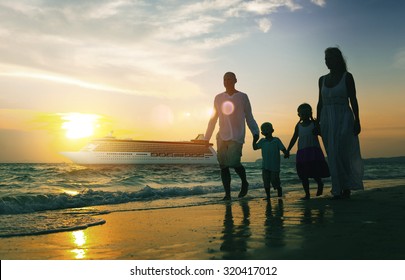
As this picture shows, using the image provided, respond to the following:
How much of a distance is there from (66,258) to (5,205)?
4.76 meters

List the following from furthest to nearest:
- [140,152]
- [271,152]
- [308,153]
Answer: [140,152] < [271,152] < [308,153]

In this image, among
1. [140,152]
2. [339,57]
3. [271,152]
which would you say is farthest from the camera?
[140,152]

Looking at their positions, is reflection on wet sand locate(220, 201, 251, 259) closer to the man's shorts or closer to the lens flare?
the man's shorts

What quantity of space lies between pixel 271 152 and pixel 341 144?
1460 millimetres

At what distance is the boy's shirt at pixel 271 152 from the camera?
704cm

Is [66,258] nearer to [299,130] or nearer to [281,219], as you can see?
[281,219]

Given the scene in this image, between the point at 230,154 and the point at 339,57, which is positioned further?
the point at 230,154

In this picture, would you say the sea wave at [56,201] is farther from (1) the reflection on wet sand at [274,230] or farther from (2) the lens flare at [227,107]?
(1) the reflection on wet sand at [274,230]

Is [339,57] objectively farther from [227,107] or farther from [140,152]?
[140,152]

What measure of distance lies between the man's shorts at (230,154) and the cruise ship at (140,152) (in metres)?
57.4

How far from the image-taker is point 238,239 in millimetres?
2932

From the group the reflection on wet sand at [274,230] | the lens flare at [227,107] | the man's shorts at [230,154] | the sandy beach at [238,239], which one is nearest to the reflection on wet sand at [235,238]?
the sandy beach at [238,239]

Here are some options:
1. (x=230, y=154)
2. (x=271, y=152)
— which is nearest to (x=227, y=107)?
(x=230, y=154)
